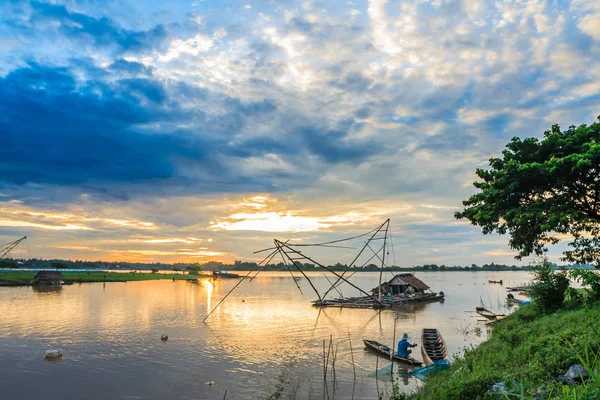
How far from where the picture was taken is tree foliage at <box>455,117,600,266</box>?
14.9 meters

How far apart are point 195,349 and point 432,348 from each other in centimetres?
1281

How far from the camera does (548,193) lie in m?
16.7

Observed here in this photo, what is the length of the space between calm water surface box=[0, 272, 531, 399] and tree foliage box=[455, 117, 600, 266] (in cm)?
774

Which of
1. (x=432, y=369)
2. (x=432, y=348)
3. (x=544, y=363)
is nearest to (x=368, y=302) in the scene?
(x=432, y=348)

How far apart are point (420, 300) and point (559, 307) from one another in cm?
2961

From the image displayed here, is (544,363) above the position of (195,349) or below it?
above

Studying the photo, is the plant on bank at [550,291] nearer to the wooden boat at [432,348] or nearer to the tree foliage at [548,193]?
the tree foliage at [548,193]

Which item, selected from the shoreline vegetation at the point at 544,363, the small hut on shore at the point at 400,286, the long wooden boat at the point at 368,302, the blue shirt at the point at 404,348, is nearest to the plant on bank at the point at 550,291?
the shoreline vegetation at the point at 544,363

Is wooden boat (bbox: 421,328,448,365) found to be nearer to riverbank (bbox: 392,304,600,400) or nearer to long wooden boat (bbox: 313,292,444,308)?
riverbank (bbox: 392,304,600,400)

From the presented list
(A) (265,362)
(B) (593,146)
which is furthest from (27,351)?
(B) (593,146)

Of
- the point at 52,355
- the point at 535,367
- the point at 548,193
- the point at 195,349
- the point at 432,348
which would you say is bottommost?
the point at 195,349

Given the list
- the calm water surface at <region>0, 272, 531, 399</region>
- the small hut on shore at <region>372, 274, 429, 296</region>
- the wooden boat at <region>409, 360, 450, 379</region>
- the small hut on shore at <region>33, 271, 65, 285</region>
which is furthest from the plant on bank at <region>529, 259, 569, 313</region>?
the small hut on shore at <region>33, 271, 65, 285</region>

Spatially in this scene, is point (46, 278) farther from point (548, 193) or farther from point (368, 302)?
point (548, 193)

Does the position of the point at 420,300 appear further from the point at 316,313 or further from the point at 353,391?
the point at 353,391
